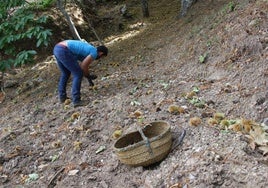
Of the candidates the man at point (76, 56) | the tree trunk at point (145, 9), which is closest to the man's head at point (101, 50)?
the man at point (76, 56)

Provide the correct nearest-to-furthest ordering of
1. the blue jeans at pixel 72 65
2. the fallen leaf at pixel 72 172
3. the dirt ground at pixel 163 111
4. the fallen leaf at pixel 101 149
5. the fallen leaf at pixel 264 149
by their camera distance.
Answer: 1. the fallen leaf at pixel 264 149
2. the dirt ground at pixel 163 111
3. the fallen leaf at pixel 72 172
4. the fallen leaf at pixel 101 149
5. the blue jeans at pixel 72 65

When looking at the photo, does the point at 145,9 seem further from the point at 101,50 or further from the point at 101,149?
the point at 101,149

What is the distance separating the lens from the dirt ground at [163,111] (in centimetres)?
358

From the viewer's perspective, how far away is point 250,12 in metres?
6.94

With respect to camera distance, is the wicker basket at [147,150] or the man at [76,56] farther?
the man at [76,56]

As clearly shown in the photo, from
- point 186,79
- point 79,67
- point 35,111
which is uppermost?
point 79,67

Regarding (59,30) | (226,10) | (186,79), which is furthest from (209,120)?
(59,30)

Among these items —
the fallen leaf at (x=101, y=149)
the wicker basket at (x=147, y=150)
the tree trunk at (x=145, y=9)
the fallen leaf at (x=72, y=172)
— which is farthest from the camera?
the tree trunk at (x=145, y=9)

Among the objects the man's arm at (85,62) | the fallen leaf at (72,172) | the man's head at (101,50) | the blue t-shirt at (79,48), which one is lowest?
the fallen leaf at (72,172)

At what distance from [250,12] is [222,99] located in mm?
2499

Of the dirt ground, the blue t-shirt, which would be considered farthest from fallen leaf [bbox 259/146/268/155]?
the blue t-shirt

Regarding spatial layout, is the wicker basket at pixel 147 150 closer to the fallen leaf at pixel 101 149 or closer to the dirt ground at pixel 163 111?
the dirt ground at pixel 163 111

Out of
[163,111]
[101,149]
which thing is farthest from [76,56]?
[101,149]

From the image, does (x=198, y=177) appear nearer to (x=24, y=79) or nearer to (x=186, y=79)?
(x=186, y=79)
